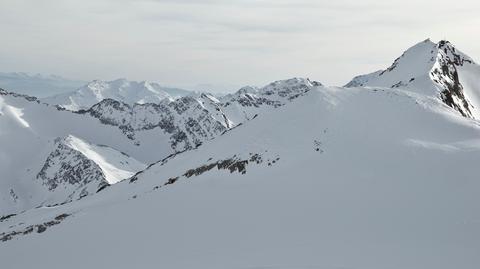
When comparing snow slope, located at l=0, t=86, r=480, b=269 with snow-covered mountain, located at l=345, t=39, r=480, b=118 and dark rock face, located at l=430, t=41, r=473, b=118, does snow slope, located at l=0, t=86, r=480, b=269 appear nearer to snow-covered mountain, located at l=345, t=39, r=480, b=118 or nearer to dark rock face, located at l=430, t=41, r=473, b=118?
snow-covered mountain, located at l=345, t=39, r=480, b=118

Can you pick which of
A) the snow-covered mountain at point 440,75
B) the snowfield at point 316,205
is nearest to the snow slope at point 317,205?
the snowfield at point 316,205

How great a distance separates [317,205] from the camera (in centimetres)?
2853

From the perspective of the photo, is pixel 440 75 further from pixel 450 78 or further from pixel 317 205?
pixel 317 205

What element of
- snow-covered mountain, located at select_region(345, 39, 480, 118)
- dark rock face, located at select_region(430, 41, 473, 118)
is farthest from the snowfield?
snow-covered mountain, located at select_region(345, 39, 480, 118)

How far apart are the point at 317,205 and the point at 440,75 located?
52.9m

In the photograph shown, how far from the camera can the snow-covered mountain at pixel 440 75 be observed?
214 ft

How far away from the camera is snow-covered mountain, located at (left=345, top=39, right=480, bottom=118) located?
6525cm

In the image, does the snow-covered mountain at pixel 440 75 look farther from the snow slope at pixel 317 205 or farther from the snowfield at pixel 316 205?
the snow slope at pixel 317 205

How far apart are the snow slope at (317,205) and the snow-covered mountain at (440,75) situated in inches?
835

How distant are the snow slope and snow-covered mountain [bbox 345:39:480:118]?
21219 millimetres

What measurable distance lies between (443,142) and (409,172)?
24.0 feet

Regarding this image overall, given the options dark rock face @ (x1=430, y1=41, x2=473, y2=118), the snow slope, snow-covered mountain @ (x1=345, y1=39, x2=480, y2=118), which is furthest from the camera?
snow-covered mountain @ (x1=345, y1=39, x2=480, y2=118)

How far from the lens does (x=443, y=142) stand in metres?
36.0

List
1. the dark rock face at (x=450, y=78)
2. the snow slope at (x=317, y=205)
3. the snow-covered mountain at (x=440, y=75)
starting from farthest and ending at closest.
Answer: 1. the snow-covered mountain at (x=440, y=75)
2. the dark rock face at (x=450, y=78)
3. the snow slope at (x=317, y=205)
